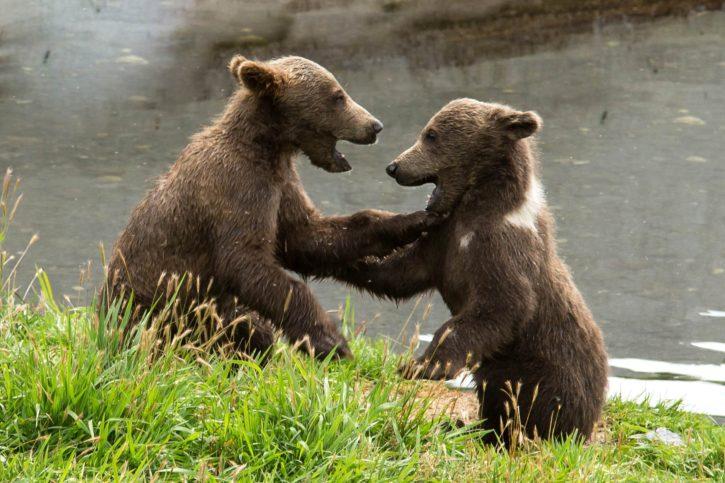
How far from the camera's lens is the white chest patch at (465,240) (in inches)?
213

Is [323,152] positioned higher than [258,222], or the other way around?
[323,152]

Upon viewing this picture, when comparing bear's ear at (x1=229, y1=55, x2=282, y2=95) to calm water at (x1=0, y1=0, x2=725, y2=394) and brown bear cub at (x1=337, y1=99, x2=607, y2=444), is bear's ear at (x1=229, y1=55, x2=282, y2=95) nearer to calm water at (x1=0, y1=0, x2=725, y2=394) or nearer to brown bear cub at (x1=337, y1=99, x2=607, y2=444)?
brown bear cub at (x1=337, y1=99, x2=607, y2=444)

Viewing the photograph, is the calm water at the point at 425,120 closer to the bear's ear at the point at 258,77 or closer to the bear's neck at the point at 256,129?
the bear's neck at the point at 256,129

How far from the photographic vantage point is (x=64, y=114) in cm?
1138

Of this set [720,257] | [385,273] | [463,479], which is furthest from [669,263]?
[463,479]

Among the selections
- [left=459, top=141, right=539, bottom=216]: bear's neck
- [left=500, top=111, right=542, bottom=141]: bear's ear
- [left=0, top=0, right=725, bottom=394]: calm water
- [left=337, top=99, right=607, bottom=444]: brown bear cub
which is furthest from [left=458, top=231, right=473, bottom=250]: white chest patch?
[left=0, top=0, right=725, bottom=394]: calm water

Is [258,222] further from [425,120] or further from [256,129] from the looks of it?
[425,120]

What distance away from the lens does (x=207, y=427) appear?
13.9 feet

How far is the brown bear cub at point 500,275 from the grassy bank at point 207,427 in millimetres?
717

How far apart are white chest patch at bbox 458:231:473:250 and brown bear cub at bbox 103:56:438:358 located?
25 cm

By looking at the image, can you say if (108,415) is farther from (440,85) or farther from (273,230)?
(440,85)

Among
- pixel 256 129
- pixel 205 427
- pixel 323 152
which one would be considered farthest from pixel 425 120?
pixel 205 427

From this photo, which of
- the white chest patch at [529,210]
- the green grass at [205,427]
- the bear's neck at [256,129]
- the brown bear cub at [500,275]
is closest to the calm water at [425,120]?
the brown bear cub at [500,275]

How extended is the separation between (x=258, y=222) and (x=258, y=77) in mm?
710
